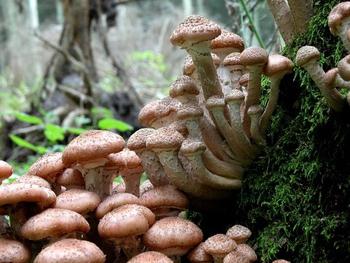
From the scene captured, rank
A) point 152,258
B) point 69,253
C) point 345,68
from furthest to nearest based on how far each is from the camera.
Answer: point 152,258, point 69,253, point 345,68

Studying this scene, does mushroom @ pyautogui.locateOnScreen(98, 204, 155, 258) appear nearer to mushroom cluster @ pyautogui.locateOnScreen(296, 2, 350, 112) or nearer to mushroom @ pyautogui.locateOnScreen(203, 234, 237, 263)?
mushroom @ pyautogui.locateOnScreen(203, 234, 237, 263)

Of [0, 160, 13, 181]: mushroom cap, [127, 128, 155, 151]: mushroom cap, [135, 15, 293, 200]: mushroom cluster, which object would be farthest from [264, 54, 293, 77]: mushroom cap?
[0, 160, 13, 181]: mushroom cap

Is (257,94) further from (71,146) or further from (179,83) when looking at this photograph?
(71,146)

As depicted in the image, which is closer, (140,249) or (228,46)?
(140,249)

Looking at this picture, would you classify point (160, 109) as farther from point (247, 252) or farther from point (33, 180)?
point (247, 252)

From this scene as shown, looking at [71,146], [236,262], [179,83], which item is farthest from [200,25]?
[236,262]

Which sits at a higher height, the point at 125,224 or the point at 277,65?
the point at 277,65

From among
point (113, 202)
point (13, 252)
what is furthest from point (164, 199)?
point (13, 252)
